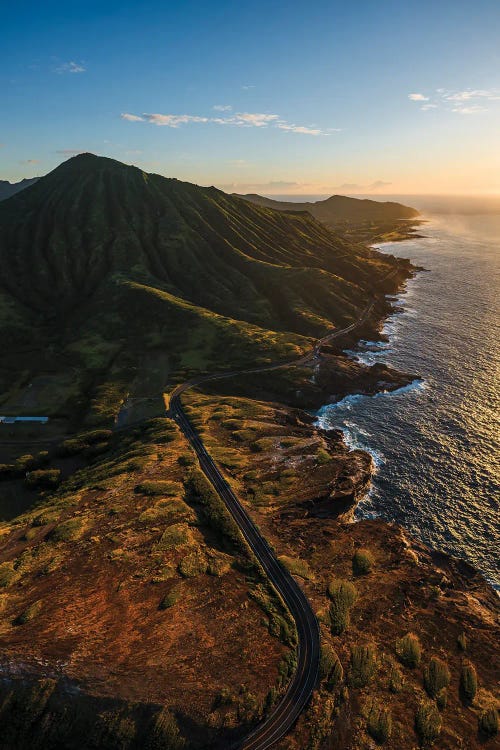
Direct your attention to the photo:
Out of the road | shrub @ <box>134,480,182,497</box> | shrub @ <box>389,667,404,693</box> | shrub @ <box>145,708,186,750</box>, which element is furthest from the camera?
shrub @ <box>134,480,182,497</box>

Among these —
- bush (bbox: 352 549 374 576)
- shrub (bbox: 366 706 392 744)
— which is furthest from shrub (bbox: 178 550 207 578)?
shrub (bbox: 366 706 392 744)

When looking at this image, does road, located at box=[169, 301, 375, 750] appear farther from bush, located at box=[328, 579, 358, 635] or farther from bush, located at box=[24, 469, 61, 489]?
bush, located at box=[24, 469, 61, 489]

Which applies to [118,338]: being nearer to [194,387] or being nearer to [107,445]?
[194,387]

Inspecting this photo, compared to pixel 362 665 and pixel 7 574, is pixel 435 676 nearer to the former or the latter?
pixel 362 665

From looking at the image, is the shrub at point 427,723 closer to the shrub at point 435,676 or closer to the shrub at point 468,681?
the shrub at point 435,676

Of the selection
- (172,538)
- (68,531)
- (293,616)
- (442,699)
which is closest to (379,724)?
(442,699)

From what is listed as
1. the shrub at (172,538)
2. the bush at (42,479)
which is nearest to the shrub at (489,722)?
the shrub at (172,538)

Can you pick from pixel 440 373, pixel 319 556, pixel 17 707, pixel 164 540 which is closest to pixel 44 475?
→ pixel 164 540
